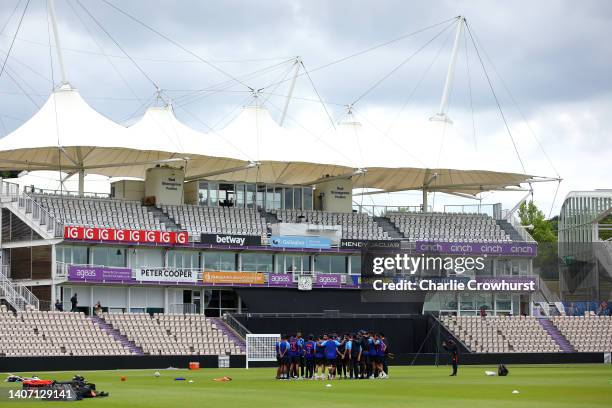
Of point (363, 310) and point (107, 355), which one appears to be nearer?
point (107, 355)

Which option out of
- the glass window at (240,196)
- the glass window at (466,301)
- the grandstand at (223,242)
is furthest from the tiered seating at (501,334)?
the glass window at (240,196)

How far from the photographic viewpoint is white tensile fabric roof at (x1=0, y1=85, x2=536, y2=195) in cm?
7306

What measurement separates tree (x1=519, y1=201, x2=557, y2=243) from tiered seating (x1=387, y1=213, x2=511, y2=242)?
1226 inches

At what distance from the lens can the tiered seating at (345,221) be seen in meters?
82.3

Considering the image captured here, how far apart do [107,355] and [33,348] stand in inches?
148

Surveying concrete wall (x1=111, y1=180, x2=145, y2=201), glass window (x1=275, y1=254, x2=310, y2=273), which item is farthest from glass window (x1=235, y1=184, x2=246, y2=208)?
concrete wall (x1=111, y1=180, x2=145, y2=201)

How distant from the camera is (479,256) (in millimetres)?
81812

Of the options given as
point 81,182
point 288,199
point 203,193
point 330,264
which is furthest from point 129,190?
point 330,264

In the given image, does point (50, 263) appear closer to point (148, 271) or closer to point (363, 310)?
point (148, 271)

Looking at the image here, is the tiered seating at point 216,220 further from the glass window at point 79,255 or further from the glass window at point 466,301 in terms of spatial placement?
the glass window at point 466,301

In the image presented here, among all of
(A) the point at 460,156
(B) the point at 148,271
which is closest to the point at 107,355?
(B) the point at 148,271

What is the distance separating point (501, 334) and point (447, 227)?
524 inches

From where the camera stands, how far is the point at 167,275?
74500 millimetres

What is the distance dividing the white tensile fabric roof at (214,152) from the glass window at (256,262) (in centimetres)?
561
